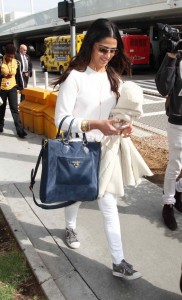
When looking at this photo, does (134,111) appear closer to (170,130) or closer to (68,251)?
(170,130)

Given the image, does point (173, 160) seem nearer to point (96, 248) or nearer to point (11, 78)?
point (96, 248)

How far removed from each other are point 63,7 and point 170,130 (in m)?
3.80

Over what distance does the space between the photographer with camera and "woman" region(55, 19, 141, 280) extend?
1.27 ft

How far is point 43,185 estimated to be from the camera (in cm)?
228

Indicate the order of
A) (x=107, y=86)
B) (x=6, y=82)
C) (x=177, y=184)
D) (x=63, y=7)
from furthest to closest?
(x=6, y=82)
(x=63, y=7)
(x=177, y=184)
(x=107, y=86)

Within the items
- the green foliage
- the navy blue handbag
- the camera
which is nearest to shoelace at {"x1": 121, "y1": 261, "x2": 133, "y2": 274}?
the navy blue handbag

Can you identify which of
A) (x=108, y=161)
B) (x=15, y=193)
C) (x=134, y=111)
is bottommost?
(x=15, y=193)

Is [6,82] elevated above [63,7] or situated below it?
below

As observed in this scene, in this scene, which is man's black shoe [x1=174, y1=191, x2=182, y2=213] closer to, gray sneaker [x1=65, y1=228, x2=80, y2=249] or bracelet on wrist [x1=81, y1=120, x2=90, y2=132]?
gray sneaker [x1=65, y1=228, x2=80, y2=249]

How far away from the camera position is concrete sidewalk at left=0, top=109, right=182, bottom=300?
246 cm

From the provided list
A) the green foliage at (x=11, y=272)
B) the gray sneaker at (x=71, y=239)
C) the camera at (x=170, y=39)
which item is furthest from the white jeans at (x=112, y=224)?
the camera at (x=170, y=39)

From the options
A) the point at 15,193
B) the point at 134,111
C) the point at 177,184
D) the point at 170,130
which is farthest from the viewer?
the point at 15,193

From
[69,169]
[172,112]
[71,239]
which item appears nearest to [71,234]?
[71,239]

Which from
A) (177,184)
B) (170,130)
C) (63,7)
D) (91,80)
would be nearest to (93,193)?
(91,80)
